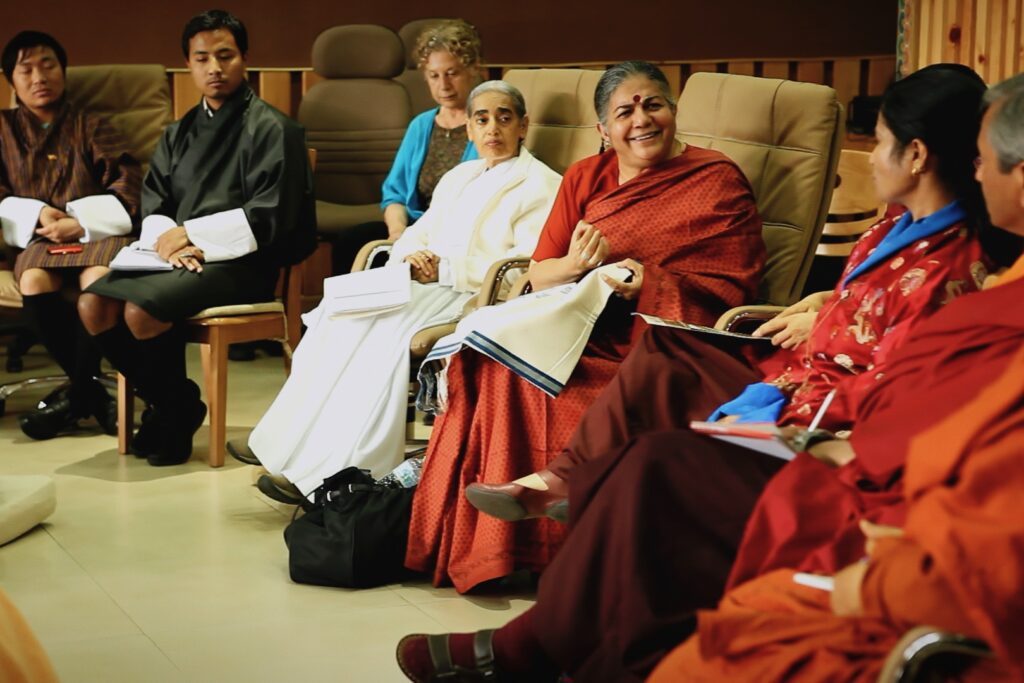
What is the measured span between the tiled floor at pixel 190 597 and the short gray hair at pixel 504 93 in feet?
4.02

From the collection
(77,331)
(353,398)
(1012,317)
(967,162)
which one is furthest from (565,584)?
(77,331)

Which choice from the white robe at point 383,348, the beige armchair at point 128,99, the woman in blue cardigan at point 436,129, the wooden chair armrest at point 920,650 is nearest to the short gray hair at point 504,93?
the white robe at point 383,348

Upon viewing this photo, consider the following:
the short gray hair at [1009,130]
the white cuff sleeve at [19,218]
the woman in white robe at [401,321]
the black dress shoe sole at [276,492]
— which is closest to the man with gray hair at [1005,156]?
the short gray hair at [1009,130]

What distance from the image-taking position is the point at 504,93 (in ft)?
12.8

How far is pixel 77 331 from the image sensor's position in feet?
14.8

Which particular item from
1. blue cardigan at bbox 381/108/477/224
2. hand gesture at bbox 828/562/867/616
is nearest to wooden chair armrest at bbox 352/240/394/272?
blue cardigan at bbox 381/108/477/224

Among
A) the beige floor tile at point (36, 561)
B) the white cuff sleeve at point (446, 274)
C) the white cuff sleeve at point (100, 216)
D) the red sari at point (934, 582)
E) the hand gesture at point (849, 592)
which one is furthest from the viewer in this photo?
the white cuff sleeve at point (100, 216)

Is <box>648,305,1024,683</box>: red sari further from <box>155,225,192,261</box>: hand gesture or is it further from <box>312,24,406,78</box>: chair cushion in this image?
<box>312,24,406,78</box>: chair cushion

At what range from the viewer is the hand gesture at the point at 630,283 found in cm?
310

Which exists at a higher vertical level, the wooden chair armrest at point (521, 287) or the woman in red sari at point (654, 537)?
the wooden chair armrest at point (521, 287)

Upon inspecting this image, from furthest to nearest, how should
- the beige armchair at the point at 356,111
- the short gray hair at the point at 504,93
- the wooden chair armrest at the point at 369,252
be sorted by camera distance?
the beige armchair at the point at 356,111 < the wooden chair armrest at the point at 369,252 < the short gray hair at the point at 504,93

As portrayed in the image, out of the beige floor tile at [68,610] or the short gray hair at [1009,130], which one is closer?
the short gray hair at [1009,130]

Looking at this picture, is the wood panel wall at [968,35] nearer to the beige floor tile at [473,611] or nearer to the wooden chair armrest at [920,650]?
the beige floor tile at [473,611]

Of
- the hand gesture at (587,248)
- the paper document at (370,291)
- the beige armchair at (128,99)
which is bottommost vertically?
the paper document at (370,291)
